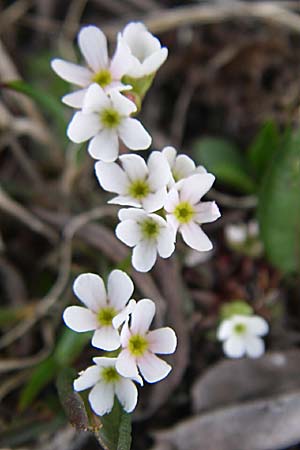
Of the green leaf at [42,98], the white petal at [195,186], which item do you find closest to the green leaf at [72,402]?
the white petal at [195,186]

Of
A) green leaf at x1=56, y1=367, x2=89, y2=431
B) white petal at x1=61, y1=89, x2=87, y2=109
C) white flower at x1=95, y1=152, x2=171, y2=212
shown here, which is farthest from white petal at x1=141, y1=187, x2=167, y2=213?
green leaf at x1=56, y1=367, x2=89, y2=431

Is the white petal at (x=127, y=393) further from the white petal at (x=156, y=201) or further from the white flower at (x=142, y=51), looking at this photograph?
the white flower at (x=142, y=51)

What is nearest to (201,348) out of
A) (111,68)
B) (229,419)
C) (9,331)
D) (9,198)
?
(229,419)

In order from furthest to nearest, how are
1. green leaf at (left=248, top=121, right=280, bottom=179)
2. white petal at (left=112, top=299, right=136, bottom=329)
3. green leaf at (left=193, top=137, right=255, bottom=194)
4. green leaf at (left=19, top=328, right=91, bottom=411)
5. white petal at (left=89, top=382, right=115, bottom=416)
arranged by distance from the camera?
green leaf at (left=193, top=137, right=255, bottom=194) < green leaf at (left=248, top=121, right=280, bottom=179) < green leaf at (left=19, top=328, right=91, bottom=411) < white petal at (left=89, top=382, right=115, bottom=416) < white petal at (left=112, top=299, right=136, bottom=329)

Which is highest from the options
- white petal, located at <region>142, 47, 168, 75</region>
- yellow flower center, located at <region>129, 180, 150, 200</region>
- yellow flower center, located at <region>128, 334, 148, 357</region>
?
white petal, located at <region>142, 47, 168, 75</region>

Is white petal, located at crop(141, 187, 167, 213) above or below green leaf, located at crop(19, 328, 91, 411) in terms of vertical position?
above

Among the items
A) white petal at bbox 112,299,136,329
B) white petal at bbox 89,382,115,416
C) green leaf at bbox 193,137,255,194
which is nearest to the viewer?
white petal at bbox 112,299,136,329

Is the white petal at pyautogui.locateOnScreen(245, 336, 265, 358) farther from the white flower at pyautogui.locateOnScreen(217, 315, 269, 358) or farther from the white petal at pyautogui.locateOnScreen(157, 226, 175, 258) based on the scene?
the white petal at pyautogui.locateOnScreen(157, 226, 175, 258)

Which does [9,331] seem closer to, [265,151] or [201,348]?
[201,348]
